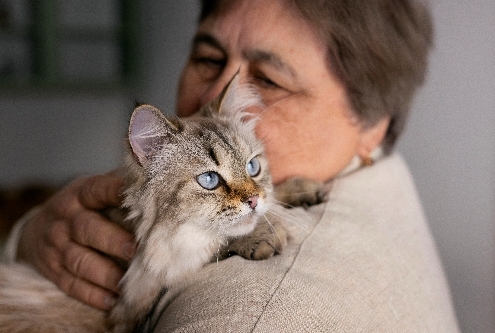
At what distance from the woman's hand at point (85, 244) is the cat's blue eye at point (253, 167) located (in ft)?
1.07

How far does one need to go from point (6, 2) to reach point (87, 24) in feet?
2.57

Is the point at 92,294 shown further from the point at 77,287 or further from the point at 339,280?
the point at 339,280

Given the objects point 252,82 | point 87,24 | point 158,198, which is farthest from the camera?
point 87,24

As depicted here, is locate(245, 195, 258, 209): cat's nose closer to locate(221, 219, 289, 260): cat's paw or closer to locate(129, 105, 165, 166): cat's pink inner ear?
locate(221, 219, 289, 260): cat's paw

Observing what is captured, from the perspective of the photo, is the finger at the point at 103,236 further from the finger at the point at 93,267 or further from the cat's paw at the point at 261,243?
the cat's paw at the point at 261,243

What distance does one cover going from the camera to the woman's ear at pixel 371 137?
1.56 m

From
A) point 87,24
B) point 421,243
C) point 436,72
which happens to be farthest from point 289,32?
point 87,24

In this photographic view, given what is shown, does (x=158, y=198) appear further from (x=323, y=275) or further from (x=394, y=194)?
(x=394, y=194)

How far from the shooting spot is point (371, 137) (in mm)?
1599

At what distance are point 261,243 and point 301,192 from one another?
12.2 inches

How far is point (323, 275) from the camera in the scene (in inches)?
35.4

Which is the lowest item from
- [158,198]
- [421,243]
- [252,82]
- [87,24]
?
[87,24]

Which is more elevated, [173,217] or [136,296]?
[173,217]

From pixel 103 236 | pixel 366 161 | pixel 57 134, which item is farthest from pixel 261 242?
pixel 57 134
